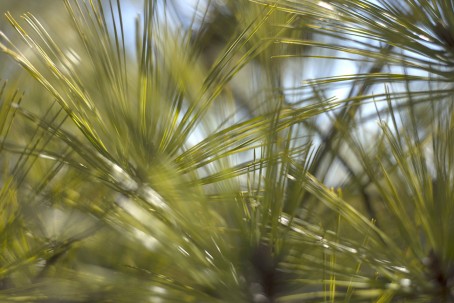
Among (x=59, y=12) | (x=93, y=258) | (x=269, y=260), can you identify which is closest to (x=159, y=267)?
(x=93, y=258)

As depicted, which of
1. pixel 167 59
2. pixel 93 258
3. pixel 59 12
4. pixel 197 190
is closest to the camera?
pixel 197 190

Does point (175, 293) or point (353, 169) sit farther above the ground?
point (353, 169)

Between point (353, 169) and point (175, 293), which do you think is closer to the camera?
point (175, 293)

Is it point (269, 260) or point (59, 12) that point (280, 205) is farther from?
point (59, 12)

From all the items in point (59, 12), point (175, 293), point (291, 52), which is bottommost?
point (175, 293)

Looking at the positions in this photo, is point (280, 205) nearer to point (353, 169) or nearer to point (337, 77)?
point (337, 77)

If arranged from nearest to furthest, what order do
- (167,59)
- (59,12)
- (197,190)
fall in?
(197,190) < (167,59) < (59,12)
